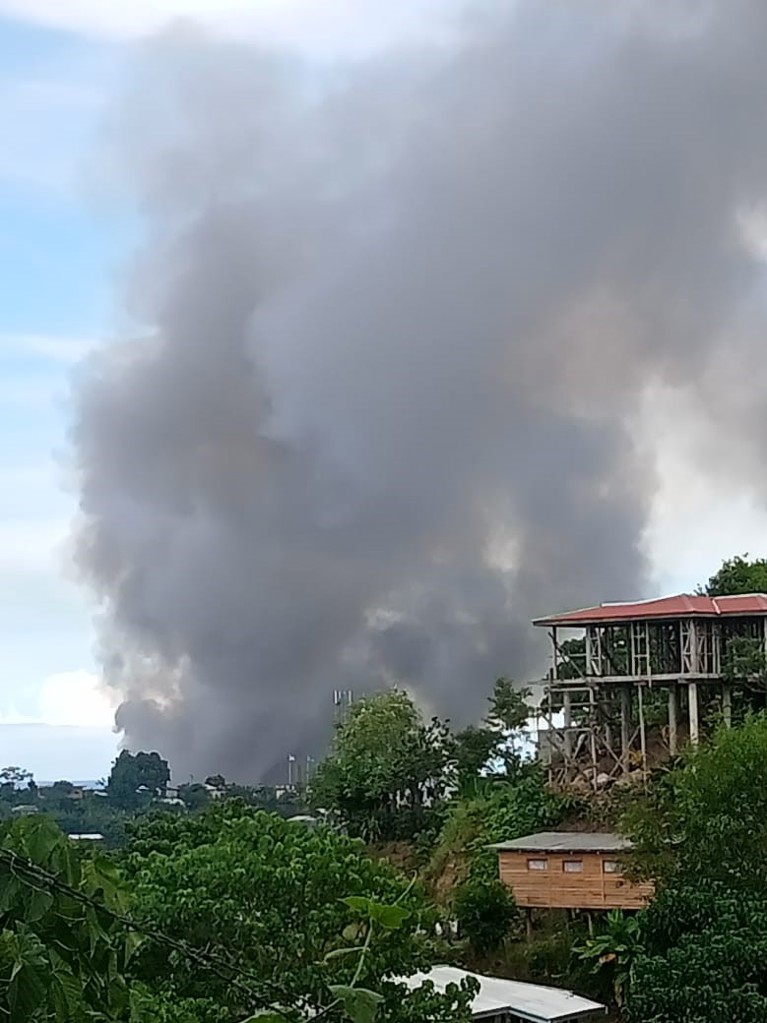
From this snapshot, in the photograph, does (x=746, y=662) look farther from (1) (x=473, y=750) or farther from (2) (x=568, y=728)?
(1) (x=473, y=750)

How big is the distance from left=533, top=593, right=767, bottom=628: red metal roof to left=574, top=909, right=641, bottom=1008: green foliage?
7.40m

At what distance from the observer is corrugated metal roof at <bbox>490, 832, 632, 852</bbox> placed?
22.7 meters

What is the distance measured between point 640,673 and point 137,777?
25291 millimetres

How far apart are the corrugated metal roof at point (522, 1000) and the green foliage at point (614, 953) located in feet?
1.66

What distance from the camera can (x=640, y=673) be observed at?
27.7 meters

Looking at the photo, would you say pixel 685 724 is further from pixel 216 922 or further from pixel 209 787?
pixel 216 922

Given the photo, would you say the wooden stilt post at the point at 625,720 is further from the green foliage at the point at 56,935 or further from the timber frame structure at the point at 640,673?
the green foliage at the point at 56,935

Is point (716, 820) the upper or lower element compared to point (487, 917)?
upper

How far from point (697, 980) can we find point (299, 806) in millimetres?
19613

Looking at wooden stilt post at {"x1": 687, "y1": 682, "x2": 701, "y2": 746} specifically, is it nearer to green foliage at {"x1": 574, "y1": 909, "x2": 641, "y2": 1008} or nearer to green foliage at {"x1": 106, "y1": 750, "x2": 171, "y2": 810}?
green foliage at {"x1": 574, "y1": 909, "x2": 641, "y2": 1008}

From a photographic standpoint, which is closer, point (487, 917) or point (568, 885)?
point (568, 885)

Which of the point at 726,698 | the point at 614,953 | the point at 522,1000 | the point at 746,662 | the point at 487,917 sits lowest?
the point at 522,1000

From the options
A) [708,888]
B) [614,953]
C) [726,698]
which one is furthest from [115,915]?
[726,698]

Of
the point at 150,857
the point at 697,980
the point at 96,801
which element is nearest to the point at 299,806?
the point at 96,801
